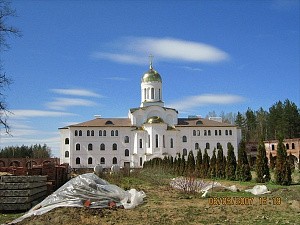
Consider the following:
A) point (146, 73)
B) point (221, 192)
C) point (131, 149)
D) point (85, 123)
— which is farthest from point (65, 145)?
point (221, 192)

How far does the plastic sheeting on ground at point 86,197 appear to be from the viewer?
36.3 ft

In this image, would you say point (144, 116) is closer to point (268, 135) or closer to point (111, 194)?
point (268, 135)

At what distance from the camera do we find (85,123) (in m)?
59.3

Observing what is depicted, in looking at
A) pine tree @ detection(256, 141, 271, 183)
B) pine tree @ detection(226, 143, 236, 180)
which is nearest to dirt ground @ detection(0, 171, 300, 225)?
pine tree @ detection(256, 141, 271, 183)

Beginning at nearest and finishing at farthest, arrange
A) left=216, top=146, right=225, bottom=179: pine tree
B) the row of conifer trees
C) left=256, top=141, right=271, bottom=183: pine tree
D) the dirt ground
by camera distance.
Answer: the dirt ground
the row of conifer trees
left=256, top=141, right=271, bottom=183: pine tree
left=216, top=146, right=225, bottom=179: pine tree

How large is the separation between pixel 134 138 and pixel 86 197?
4676 centimetres

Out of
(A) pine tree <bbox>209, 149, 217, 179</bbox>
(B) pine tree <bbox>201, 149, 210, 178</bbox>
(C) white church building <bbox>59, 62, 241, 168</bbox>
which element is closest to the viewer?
(A) pine tree <bbox>209, 149, 217, 179</bbox>

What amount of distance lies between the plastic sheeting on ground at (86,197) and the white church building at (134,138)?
44.0 m

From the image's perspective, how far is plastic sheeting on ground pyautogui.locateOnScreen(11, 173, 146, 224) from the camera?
36.3 feet

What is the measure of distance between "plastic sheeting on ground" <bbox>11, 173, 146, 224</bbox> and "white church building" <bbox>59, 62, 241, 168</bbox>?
44.0 meters

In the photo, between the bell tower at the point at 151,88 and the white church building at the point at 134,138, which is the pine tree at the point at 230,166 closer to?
the white church building at the point at 134,138

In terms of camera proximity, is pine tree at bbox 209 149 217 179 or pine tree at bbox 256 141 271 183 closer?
pine tree at bbox 256 141 271 183
